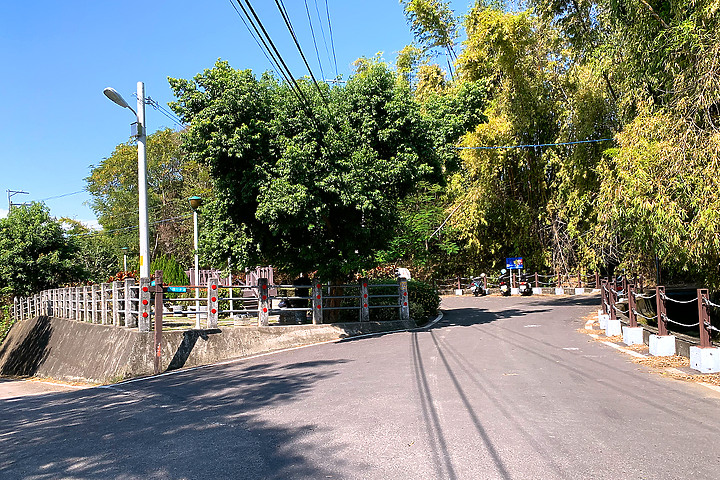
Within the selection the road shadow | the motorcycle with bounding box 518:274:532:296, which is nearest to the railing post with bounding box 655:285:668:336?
the road shadow

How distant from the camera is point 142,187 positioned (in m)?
12.8

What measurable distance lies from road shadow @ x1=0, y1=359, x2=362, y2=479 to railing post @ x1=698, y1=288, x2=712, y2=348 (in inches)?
229

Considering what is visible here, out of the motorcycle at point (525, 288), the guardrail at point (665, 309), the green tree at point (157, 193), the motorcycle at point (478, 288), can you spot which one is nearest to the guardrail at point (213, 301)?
the guardrail at point (665, 309)

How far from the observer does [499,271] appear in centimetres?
3638

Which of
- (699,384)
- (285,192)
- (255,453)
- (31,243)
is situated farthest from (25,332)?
(699,384)

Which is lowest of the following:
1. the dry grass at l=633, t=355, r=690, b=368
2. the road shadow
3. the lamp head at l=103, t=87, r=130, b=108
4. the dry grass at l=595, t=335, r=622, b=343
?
the road shadow

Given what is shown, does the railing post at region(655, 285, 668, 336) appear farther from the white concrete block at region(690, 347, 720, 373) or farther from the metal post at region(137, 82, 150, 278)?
the metal post at region(137, 82, 150, 278)

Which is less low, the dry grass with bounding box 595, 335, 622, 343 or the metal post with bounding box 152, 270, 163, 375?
the metal post with bounding box 152, 270, 163, 375

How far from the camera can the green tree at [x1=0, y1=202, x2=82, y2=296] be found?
977 inches

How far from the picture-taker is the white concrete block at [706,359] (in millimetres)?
8406

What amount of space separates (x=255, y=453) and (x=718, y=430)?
4.49 m

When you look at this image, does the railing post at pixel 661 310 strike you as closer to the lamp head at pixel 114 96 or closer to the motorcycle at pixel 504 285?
the lamp head at pixel 114 96

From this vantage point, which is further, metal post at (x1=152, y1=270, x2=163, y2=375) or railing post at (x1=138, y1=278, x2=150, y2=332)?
railing post at (x1=138, y1=278, x2=150, y2=332)

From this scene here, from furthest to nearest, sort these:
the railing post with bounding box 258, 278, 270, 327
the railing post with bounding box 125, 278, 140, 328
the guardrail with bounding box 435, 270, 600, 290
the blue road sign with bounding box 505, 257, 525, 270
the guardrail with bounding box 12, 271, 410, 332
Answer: the blue road sign with bounding box 505, 257, 525, 270 < the guardrail with bounding box 435, 270, 600, 290 < the railing post with bounding box 258, 278, 270, 327 < the railing post with bounding box 125, 278, 140, 328 < the guardrail with bounding box 12, 271, 410, 332
